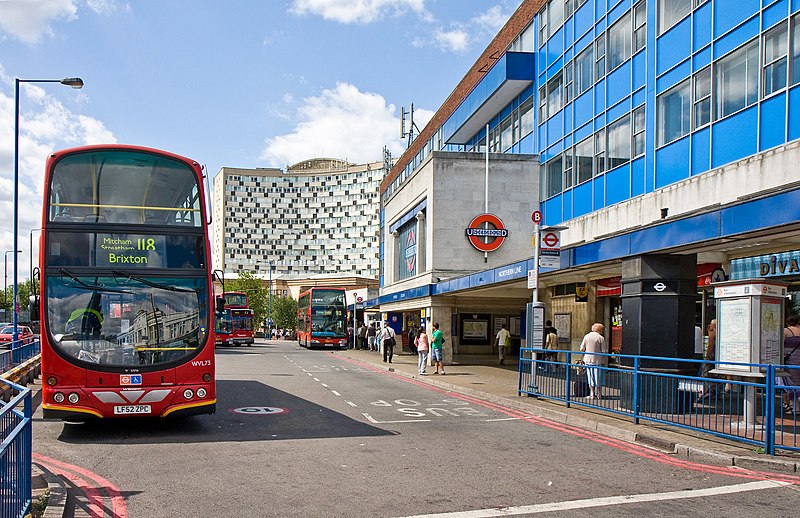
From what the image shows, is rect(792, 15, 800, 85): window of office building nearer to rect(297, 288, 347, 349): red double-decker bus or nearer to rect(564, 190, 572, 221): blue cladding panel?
rect(564, 190, 572, 221): blue cladding panel

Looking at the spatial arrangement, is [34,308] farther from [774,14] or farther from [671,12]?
[671,12]

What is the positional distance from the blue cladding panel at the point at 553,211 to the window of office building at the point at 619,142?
176 inches


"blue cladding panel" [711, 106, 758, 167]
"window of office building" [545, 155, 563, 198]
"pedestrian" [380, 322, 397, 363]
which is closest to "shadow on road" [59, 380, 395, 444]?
"blue cladding panel" [711, 106, 758, 167]

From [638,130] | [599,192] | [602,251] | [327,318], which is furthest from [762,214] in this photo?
[327,318]

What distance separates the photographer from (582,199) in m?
25.9

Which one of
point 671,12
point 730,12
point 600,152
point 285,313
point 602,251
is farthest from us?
point 285,313

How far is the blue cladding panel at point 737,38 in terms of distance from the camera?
661 inches

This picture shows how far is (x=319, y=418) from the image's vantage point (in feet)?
43.2

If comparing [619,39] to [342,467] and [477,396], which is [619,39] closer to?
[477,396]

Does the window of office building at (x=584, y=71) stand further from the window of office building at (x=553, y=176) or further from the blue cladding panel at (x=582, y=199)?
the blue cladding panel at (x=582, y=199)

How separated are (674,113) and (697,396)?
1149 cm

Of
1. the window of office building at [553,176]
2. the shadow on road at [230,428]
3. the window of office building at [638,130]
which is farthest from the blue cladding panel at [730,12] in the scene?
the shadow on road at [230,428]

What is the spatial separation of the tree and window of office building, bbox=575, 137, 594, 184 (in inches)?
3074

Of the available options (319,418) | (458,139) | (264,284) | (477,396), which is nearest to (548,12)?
(458,139)
